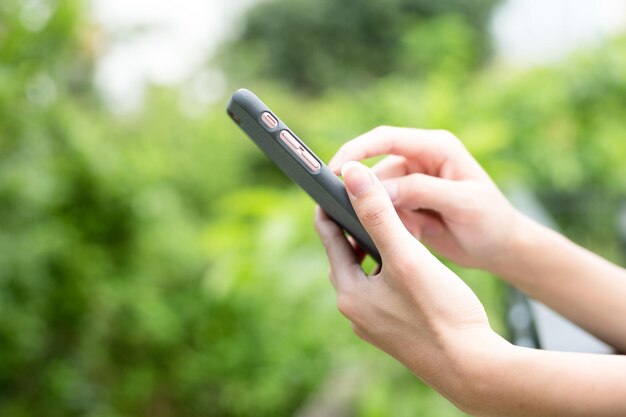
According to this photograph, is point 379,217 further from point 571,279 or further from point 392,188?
point 571,279

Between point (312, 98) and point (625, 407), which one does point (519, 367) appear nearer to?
point (625, 407)

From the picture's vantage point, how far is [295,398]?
327 centimetres

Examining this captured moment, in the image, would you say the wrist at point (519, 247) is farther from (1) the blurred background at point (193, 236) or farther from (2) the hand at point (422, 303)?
(1) the blurred background at point (193, 236)

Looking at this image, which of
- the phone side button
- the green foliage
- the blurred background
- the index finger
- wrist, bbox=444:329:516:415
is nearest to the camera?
wrist, bbox=444:329:516:415

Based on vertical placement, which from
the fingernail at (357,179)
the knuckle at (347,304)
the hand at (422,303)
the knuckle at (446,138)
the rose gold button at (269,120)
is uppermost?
the rose gold button at (269,120)

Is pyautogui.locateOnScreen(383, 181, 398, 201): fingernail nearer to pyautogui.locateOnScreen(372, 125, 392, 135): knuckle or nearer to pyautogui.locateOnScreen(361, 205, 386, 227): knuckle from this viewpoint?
pyautogui.locateOnScreen(372, 125, 392, 135): knuckle

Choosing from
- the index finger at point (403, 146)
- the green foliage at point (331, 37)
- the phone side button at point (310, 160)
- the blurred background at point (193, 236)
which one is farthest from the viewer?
the green foliage at point (331, 37)

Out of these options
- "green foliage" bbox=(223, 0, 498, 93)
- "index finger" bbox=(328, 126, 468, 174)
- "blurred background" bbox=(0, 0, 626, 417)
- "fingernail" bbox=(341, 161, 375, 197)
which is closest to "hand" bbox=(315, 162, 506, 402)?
"fingernail" bbox=(341, 161, 375, 197)

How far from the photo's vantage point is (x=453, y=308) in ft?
2.15

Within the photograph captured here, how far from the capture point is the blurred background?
2.43 meters

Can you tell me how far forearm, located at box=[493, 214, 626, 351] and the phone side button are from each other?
1.27 feet

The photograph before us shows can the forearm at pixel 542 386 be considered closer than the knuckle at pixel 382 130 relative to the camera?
Yes

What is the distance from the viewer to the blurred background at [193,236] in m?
2.43

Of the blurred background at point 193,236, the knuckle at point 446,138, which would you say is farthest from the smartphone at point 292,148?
the blurred background at point 193,236
